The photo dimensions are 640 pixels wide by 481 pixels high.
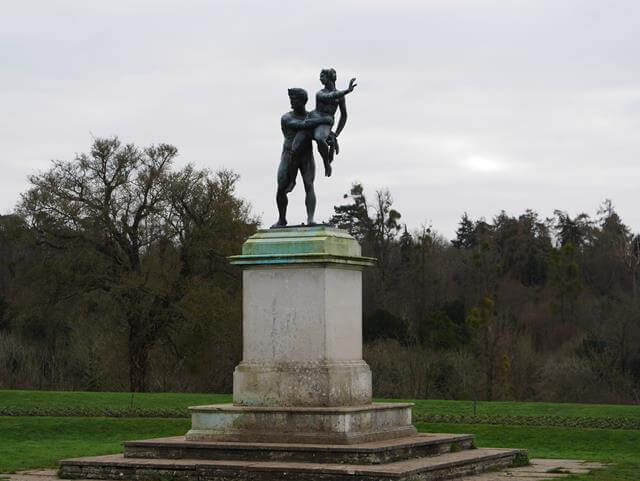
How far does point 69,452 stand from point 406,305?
37.1 m

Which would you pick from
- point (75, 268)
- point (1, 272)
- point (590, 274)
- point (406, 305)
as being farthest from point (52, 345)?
point (590, 274)

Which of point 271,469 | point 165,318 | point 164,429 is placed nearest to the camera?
point 271,469

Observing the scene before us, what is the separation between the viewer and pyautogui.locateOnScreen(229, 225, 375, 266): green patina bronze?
15352 millimetres

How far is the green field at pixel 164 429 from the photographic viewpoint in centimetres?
1865

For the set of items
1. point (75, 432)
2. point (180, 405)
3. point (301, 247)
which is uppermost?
point (301, 247)

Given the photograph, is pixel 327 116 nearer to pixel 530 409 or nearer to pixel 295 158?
pixel 295 158

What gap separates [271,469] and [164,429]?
9.27m

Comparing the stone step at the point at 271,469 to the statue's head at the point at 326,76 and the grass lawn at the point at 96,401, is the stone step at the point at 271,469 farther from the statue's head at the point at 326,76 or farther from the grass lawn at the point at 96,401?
the grass lawn at the point at 96,401

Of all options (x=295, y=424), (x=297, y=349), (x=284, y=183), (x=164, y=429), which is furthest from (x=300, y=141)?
(x=164, y=429)

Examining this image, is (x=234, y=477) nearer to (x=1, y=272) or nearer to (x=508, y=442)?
(x=508, y=442)

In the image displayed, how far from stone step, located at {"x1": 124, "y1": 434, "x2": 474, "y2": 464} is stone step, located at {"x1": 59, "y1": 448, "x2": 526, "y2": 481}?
0.45 ft

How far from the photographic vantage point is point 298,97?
1636 cm

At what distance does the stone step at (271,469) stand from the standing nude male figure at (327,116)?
4411 millimetres

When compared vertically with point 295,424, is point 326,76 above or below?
above
